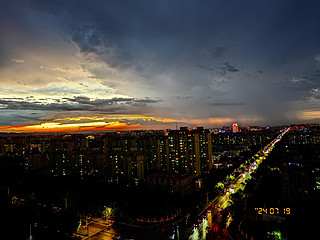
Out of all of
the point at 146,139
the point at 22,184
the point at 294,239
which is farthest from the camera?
the point at 146,139

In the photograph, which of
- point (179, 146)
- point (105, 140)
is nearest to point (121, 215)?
point (179, 146)

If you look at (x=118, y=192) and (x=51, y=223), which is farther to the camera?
(x=118, y=192)

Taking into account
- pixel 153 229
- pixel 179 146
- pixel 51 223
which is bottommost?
pixel 153 229

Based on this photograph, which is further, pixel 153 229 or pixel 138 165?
pixel 138 165

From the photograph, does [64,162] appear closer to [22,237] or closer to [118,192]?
[118,192]

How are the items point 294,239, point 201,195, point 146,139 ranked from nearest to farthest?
point 294,239 < point 201,195 < point 146,139

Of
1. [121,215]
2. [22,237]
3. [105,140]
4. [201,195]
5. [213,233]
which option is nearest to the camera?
[22,237]

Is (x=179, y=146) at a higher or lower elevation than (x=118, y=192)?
higher

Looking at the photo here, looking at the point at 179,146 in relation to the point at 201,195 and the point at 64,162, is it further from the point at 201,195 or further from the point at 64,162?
the point at 64,162

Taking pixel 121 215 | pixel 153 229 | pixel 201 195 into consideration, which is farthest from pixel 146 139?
pixel 153 229
